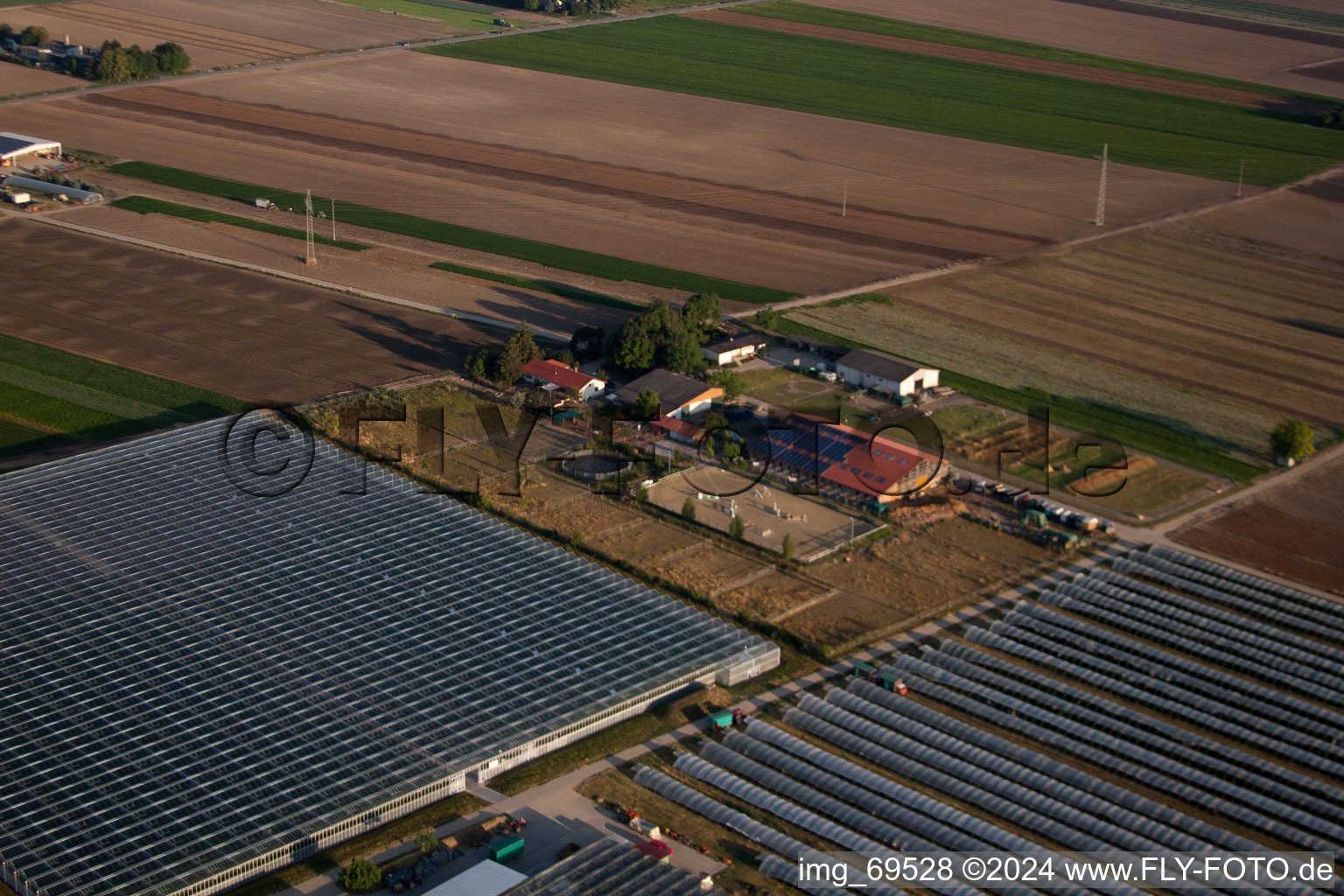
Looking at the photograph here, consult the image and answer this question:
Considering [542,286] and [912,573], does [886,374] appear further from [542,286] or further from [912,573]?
[542,286]

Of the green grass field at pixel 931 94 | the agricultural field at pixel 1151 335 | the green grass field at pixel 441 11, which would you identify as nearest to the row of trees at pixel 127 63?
the green grass field at pixel 931 94

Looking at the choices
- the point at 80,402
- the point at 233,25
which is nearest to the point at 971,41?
the point at 233,25

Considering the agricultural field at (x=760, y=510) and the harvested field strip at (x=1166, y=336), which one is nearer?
the agricultural field at (x=760, y=510)

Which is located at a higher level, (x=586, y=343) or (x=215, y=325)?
(x=586, y=343)

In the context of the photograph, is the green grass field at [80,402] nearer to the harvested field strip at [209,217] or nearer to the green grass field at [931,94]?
the harvested field strip at [209,217]

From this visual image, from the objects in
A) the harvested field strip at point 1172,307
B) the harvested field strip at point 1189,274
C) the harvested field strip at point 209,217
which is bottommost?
the harvested field strip at point 1172,307
